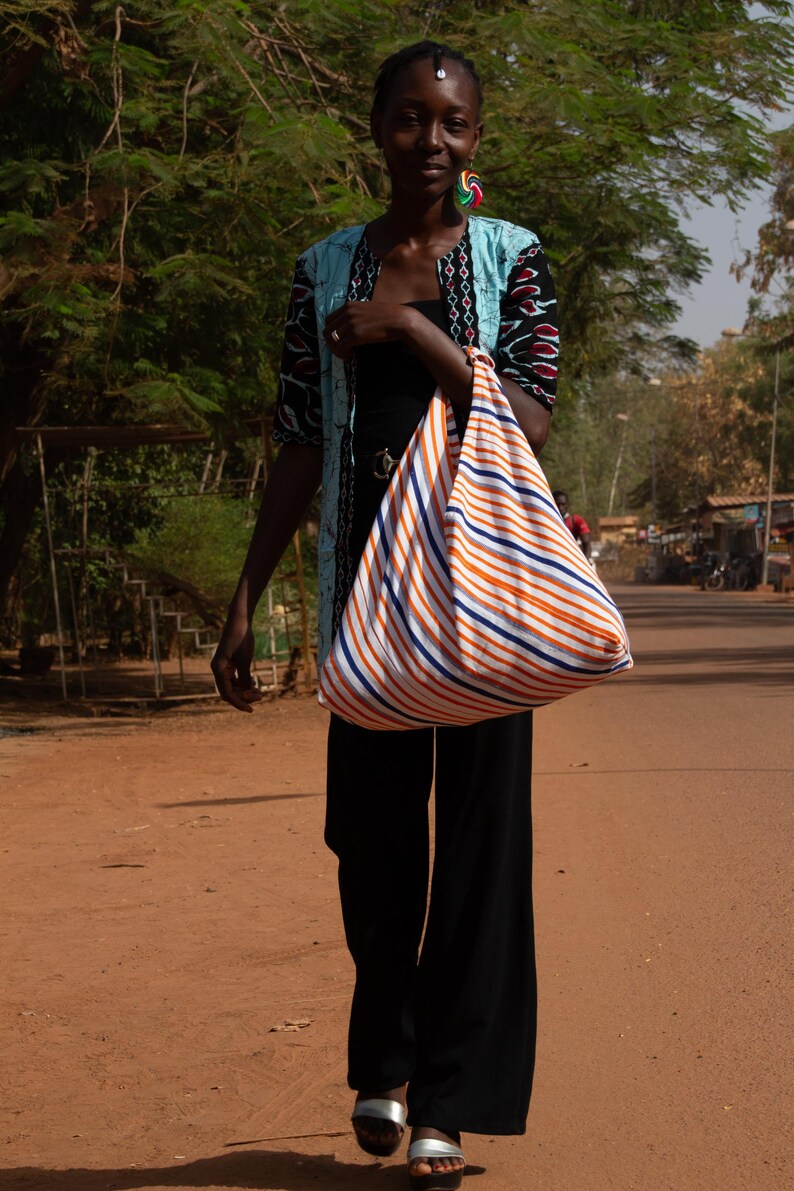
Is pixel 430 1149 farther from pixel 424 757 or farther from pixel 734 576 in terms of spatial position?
pixel 734 576

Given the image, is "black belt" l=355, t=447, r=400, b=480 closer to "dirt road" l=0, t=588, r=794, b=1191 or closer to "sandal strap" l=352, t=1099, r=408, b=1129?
"sandal strap" l=352, t=1099, r=408, b=1129

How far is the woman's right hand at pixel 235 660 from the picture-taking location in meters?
2.91

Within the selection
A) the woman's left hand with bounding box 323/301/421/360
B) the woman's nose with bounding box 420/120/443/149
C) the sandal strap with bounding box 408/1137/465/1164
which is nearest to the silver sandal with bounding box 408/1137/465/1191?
the sandal strap with bounding box 408/1137/465/1164

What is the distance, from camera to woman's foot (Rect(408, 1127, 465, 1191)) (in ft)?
8.81

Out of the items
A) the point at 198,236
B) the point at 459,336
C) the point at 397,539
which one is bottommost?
the point at 397,539

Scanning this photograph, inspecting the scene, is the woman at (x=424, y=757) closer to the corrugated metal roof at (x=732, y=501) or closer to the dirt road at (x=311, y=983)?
the dirt road at (x=311, y=983)

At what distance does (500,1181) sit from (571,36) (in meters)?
9.86

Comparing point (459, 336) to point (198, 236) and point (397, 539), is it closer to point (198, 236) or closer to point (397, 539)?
point (397, 539)

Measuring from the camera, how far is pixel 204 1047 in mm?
3703

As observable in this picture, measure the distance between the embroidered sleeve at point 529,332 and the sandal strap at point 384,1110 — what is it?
4.18ft

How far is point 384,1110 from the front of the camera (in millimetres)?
2783

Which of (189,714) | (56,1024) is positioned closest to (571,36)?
(189,714)

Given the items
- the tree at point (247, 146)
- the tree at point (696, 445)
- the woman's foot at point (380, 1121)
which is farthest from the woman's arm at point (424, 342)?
the tree at point (696, 445)

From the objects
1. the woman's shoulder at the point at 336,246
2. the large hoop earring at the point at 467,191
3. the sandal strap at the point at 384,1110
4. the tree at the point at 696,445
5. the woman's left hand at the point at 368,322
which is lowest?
the sandal strap at the point at 384,1110
